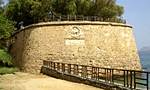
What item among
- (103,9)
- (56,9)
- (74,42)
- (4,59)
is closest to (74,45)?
(74,42)

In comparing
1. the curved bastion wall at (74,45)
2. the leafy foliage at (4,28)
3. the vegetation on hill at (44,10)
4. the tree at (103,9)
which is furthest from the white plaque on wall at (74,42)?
the tree at (103,9)

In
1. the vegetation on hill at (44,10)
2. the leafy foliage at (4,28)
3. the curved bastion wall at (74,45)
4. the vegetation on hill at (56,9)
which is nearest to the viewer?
the curved bastion wall at (74,45)

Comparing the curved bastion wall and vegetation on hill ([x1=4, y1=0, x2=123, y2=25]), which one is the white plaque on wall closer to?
the curved bastion wall

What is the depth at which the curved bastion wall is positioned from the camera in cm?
3325

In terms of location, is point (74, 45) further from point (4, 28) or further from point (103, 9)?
point (103, 9)

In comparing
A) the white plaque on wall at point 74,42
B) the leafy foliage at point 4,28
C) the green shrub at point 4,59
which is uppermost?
the leafy foliage at point 4,28

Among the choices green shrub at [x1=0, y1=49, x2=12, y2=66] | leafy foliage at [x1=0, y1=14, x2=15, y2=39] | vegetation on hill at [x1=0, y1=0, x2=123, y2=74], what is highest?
vegetation on hill at [x1=0, y1=0, x2=123, y2=74]

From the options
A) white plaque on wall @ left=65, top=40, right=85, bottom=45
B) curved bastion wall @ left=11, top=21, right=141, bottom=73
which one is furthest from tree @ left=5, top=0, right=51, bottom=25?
white plaque on wall @ left=65, top=40, right=85, bottom=45

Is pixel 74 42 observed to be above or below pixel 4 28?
below

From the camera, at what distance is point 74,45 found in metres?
33.4

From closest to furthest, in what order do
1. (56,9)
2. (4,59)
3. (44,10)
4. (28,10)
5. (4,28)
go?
(4,59) < (4,28) < (44,10) < (56,9) < (28,10)

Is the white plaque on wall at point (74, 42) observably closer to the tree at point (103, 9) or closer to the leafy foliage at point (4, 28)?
the leafy foliage at point (4, 28)

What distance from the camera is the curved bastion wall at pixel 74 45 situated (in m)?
33.2

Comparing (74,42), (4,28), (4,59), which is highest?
(4,28)
